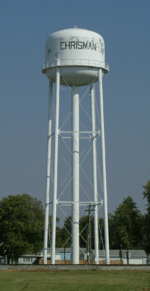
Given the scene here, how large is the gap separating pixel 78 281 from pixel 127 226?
38.5m

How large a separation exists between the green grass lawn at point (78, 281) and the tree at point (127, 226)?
3054 centimetres

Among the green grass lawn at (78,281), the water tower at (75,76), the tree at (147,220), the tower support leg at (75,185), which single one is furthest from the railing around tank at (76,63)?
the tree at (147,220)

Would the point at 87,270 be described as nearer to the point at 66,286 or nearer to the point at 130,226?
the point at 66,286

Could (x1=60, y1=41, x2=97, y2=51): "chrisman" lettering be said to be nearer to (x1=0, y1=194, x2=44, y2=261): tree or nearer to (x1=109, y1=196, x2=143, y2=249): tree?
(x1=0, y1=194, x2=44, y2=261): tree

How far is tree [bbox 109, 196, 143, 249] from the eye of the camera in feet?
214

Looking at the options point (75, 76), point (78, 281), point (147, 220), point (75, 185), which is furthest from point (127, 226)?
point (78, 281)

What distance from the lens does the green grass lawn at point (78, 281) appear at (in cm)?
2477

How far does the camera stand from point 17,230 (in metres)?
56.7

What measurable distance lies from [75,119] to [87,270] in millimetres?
10268

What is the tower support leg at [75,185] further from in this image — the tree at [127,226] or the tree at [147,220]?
the tree at [127,226]

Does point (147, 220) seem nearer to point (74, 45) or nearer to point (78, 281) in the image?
point (74, 45)

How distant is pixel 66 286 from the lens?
25359mm

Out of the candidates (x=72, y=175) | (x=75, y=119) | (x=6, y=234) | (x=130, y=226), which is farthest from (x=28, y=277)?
(x=130, y=226)

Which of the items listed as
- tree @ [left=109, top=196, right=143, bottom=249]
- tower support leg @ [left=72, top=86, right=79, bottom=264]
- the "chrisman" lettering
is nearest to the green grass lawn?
tower support leg @ [left=72, top=86, right=79, bottom=264]
